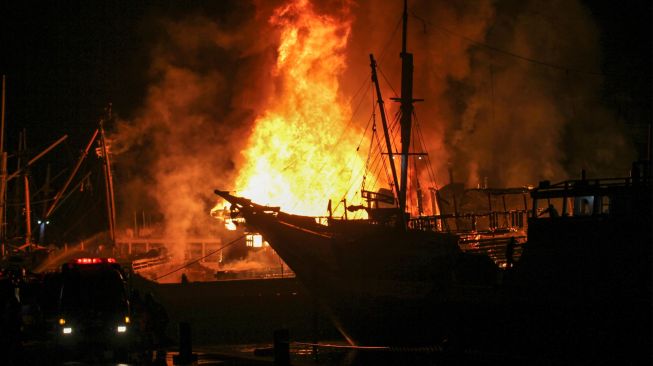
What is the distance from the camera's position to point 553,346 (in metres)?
23.6

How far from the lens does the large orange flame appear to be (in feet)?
185

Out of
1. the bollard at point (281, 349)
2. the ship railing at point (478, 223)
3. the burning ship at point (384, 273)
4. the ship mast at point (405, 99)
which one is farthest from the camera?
the ship mast at point (405, 99)

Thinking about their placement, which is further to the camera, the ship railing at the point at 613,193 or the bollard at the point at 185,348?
the ship railing at the point at 613,193

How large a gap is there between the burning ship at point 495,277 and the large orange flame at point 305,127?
832 inches

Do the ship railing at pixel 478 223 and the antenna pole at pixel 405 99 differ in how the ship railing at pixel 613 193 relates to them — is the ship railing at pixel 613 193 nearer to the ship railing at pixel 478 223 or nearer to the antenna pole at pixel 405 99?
the ship railing at pixel 478 223

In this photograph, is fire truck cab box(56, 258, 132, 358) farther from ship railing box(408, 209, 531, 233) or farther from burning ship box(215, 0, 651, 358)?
ship railing box(408, 209, 531, 233)

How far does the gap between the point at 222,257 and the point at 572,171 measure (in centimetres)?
3117

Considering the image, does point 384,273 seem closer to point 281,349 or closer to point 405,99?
point 405,99

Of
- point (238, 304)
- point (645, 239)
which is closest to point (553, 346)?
point (645, 239)

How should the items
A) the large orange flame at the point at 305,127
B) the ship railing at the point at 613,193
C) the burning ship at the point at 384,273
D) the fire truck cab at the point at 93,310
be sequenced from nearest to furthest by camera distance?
the fire truck cab at the point at 93,310, the ship railing at the point at 613,193, the burning ship at the point at 384,273, the large orange flame at the point at 305,127

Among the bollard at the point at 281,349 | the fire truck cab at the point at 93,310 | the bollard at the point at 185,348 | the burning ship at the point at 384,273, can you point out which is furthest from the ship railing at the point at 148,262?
the bollard at the point at 281,349

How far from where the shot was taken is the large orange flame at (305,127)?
185 feet

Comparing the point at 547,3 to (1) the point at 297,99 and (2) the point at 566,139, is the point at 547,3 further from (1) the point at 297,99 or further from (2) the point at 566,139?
(1) the point at 297,99

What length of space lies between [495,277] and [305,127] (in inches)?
1179
